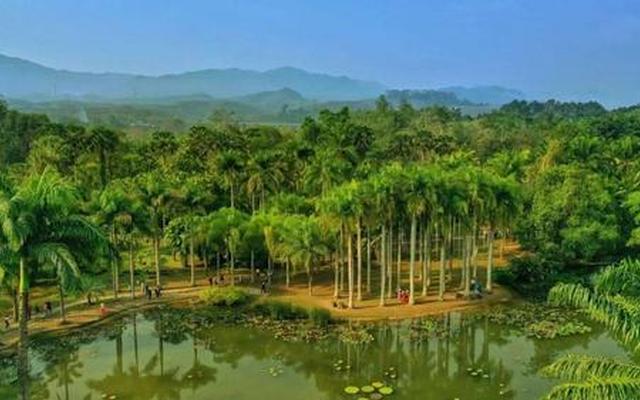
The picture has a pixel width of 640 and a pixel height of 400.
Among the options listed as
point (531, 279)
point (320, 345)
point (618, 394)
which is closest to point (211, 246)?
point (320, 345)

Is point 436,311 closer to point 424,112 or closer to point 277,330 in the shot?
point 277,330

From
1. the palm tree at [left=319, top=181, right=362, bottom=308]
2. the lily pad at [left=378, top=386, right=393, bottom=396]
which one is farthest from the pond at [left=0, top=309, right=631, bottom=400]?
the palm tree at [left=319, top=181, right=362, bottom=308]

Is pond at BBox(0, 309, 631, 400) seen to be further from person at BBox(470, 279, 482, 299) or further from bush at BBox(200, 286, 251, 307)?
person at BBox(470, 279, 482, 299)

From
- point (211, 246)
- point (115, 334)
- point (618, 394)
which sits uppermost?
point (618, 394)

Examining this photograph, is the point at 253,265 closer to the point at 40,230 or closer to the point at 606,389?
the point at 40,230

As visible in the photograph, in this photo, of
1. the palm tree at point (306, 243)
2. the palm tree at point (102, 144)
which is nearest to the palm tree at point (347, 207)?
the palm tree at point (306, 243)

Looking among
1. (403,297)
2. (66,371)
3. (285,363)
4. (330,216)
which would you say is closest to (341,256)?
(330,216)

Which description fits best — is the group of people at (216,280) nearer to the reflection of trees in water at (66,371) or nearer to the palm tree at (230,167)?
the palm tree at (230,167)
